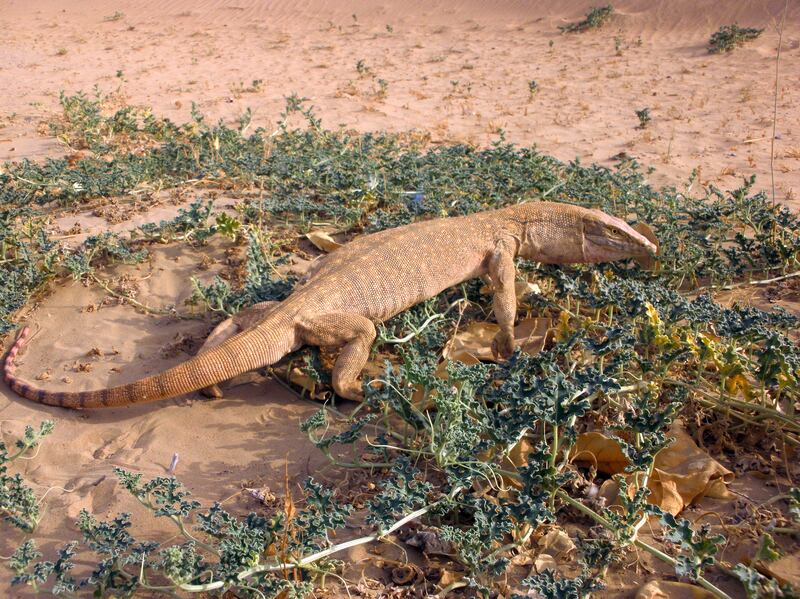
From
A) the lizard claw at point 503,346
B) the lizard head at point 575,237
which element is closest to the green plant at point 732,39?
the lizard head at point 575,237

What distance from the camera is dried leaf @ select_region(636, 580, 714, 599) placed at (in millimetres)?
2602

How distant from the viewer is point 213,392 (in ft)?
13.3

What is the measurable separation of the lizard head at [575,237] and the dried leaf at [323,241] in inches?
63.8

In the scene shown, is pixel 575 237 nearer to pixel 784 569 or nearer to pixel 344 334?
pixel 344 334

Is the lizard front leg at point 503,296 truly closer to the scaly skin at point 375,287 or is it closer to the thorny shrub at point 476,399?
the scaly skin at point 375,287

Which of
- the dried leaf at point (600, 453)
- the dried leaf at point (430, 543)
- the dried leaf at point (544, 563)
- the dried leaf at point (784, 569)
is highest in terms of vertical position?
the dried leaf at point (600, 453)

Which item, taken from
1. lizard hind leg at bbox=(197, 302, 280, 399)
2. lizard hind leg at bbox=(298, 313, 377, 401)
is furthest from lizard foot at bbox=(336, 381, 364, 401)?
lizard hind leg at bbox=(197, 302, 280, 399)

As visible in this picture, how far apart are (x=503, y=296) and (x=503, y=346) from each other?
36cm

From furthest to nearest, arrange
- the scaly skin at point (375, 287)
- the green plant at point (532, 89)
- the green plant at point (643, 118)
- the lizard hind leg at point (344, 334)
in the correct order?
the green plant at point (532, 89)
the green plant at point (643, 118)
the lizard hind leg at point (344, 334)
the scaly skin at point (375, 287)

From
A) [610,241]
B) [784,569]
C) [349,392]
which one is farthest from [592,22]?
[784,569]

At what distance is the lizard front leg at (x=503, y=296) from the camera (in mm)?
4316

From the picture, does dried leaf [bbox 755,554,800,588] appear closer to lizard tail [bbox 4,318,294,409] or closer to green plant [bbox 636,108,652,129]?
lizard tail [bbox 4,318,294,409]

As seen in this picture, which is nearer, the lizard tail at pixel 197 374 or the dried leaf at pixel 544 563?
the dried leaf at pixel 544 563

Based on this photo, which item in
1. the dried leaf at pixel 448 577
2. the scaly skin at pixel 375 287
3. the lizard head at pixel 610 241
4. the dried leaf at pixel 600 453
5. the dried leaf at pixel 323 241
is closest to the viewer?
the dried leaf at pixel 448 577
